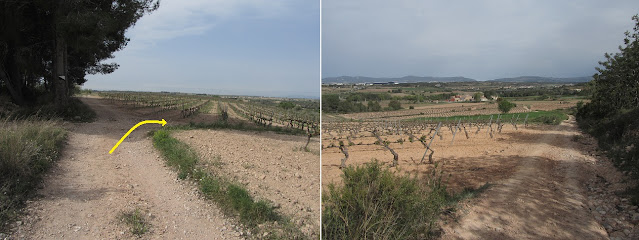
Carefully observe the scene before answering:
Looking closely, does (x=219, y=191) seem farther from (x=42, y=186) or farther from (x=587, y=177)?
(x=587, y=177)

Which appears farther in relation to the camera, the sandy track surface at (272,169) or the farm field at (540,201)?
the sandy track surface at (272,169)

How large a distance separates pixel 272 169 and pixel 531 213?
4.21 m

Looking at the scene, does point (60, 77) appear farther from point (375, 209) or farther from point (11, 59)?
point (375, 209)

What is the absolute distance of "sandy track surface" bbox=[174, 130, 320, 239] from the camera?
4375mm

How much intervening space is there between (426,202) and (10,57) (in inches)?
628

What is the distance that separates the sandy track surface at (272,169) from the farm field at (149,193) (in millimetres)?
14

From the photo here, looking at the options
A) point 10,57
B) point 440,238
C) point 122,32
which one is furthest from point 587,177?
point 10,57

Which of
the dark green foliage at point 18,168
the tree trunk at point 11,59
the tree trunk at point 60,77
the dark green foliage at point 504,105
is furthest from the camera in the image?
the dark green foliage at point 504,105

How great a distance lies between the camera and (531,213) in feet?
14.4

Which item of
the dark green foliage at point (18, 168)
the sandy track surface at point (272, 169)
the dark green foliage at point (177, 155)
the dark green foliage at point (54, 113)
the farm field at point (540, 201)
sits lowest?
the farm field at point (540, 201)

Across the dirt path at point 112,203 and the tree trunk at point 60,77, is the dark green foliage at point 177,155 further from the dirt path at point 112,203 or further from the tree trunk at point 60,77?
the tree trunk at point 60,77

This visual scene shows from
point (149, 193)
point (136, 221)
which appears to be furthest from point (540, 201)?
point (149, 193)

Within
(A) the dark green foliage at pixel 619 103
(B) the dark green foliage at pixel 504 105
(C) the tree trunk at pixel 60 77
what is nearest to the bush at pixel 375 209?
(A) the dark green foliage at pixel 619 103

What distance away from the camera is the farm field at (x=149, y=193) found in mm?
3424
